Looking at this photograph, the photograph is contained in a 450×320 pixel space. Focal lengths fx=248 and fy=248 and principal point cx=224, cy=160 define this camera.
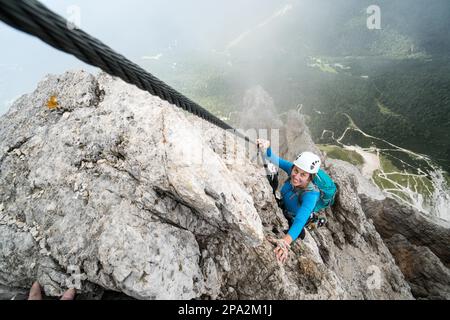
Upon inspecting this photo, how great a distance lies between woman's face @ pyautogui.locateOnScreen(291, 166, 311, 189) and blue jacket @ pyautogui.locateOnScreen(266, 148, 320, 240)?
0.16m

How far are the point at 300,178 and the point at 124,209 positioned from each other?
198 inches

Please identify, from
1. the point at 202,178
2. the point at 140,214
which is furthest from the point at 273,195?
the point at 140,214

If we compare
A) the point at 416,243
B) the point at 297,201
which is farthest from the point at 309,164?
the point at 416,243

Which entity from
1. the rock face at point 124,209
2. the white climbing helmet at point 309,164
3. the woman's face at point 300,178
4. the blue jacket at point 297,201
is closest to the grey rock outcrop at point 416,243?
the rock face at point 124,209

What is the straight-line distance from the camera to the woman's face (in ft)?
24.8

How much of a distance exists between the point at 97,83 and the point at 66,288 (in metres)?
5.31

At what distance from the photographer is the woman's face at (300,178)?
24.8 ft

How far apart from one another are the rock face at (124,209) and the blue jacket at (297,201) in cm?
106

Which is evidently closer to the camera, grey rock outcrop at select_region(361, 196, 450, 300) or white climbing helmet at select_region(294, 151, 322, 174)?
white climbing helmet at select_region(294, 151, 322, 174)

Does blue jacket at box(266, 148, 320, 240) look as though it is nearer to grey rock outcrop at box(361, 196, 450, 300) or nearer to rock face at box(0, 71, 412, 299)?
rock face at box(0, 71, 412, 299)

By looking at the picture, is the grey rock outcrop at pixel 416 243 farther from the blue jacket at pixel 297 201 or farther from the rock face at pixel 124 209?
the blue jacket at pixel 297 201

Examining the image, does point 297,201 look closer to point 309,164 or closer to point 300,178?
point 300,178

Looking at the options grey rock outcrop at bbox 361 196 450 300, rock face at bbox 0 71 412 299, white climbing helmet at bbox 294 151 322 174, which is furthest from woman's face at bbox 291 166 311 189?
grey rock outcrop at bbox 361 196 450 300
